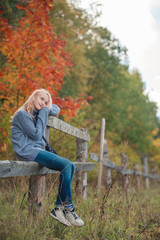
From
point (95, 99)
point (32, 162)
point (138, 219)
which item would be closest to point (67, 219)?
point (32, 162)

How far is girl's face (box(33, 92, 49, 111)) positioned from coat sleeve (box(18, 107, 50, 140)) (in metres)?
0.22

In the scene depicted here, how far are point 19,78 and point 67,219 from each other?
3.89 metres

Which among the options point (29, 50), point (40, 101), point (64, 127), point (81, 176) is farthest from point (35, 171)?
point (29, 50)

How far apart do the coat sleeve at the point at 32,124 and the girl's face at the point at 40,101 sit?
0.22 metres

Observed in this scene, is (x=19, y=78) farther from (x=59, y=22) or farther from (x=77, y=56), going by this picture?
(x=77, y=56)

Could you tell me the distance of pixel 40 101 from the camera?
12.4ft

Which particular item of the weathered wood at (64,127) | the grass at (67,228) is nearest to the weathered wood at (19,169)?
the grass at (67,228)

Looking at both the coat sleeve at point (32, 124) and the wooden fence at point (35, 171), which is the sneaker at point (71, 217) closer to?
the wooden fence at point (35, 171)

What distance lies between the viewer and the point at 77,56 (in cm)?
1518

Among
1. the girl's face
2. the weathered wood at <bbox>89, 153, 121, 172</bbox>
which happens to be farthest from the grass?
the weathered wood at <bbox>89, 153, 121, 172</bbox>

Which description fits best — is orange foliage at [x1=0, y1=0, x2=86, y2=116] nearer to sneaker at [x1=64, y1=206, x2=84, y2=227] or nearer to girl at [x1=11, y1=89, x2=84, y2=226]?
girl at [x1=11, y1=89, x2=84, y2=226]

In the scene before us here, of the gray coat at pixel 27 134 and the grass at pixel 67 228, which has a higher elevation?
the gray coat at pixel 27 134

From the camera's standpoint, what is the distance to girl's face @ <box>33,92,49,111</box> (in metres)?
3.73

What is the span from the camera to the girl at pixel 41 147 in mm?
3055
